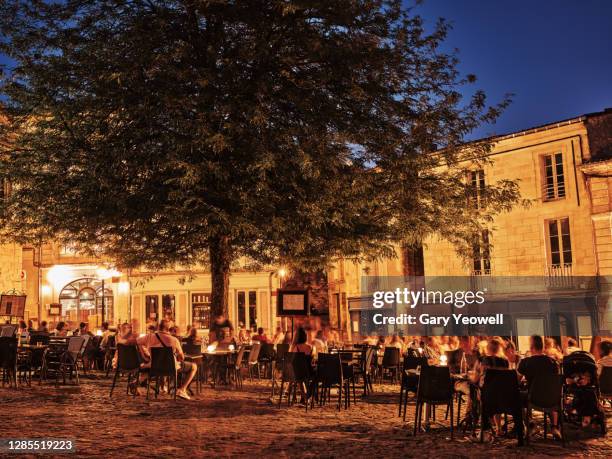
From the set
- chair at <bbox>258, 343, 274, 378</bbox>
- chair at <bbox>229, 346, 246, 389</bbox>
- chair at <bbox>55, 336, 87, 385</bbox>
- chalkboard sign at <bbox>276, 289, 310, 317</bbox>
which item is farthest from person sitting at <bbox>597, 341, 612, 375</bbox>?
chair at <bbox>55, 336, 87, 385</bbox>

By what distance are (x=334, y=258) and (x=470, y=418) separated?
927 centimetres

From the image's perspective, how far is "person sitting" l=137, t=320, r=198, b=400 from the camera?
12.6 meters

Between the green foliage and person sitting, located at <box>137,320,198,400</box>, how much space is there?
7.44 feet

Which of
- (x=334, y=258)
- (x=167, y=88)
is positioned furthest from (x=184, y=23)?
(x=334, y=258)

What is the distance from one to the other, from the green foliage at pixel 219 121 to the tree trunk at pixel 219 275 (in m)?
0.33

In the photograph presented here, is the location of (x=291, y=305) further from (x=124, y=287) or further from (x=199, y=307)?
(x=124, y=287)

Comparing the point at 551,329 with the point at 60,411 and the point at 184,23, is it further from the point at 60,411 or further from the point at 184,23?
the point at 60,411

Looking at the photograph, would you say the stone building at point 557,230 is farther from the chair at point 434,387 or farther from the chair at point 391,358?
the chair at point 434,387

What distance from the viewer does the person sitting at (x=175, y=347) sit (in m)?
12.6

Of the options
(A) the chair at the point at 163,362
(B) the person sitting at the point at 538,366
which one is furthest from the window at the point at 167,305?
(B) the person sitting at the point at 538,366

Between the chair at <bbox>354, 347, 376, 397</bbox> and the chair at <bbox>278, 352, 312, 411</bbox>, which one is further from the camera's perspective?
the chair at <bbox>354, 347, 376, 397</bbox>

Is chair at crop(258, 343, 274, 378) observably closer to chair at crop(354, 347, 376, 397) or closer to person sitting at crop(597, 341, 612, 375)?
chair at crop(354, 347, 376, 397)

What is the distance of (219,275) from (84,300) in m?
23.3

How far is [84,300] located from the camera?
1467 inches
